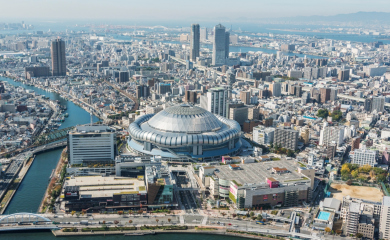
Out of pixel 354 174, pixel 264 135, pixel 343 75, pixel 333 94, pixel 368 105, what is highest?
pixel 343 75

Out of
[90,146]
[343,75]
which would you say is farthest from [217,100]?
[343,75]

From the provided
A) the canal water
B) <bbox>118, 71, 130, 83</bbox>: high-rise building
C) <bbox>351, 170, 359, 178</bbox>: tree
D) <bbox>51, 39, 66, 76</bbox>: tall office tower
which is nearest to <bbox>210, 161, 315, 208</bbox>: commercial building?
<bbox>351, 170, 359, 178</bbox>: tree

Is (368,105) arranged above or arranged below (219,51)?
below

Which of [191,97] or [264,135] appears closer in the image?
[264,135]

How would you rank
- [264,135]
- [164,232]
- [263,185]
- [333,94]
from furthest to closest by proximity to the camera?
[333,94] < [264,135] < [263,185] < [164,232]

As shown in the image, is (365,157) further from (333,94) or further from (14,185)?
(333,94)

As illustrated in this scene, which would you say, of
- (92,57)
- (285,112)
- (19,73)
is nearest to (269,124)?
(285,112)

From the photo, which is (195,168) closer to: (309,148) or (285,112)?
(309,148)
